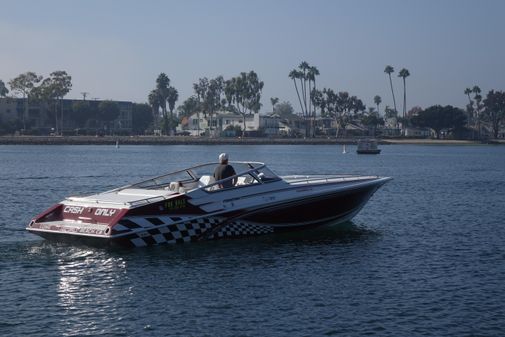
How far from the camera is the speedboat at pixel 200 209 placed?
21.1m

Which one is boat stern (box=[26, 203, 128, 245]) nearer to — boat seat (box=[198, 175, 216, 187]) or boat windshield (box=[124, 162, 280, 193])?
boat windshield (box=[124, 162, 280, 193])

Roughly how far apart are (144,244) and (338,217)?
7.90 metres

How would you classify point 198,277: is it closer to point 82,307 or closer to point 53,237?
point 82,307

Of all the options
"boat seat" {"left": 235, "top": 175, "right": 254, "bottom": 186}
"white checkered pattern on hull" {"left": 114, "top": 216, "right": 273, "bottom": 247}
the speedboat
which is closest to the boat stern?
the speedboat

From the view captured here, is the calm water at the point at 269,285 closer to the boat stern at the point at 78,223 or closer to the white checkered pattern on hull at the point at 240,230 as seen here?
the white checkered pattern on hull at the point at 240,230

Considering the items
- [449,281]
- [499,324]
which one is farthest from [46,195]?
[499,324]

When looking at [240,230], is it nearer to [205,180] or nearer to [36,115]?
[205,180]

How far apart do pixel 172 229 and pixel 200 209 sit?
1.06 m

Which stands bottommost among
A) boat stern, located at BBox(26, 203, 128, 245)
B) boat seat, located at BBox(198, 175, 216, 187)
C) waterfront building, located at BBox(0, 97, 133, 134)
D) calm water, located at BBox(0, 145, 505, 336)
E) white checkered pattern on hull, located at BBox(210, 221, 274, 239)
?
calm water, located at BBox(0, 145, 505, 336)

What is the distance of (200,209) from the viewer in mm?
22344

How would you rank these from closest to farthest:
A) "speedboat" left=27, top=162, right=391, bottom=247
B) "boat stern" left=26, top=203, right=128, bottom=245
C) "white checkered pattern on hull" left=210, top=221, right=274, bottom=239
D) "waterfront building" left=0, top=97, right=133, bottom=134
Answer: "boat stern" left=26, top=203, right=128, bottom=245 < "speedboat" left=27, top=162, right=391, bottom=247 < "white checkered pattern on hull" left=210, top=221, right=274, bottom=239 < "waterfront building" left=0, top=97, right=133, bottom=134

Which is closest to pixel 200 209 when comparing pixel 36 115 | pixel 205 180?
pixel 205 180

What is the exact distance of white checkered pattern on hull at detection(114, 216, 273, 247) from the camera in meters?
21.0

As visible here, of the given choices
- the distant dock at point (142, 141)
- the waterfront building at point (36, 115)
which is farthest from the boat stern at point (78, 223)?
the waterfront building at point (36, 115)
